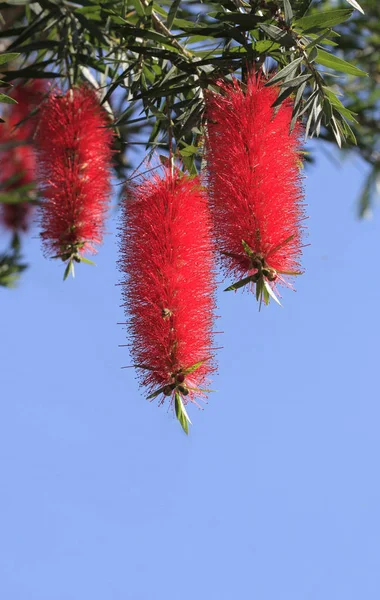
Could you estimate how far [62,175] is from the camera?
206 centimetres

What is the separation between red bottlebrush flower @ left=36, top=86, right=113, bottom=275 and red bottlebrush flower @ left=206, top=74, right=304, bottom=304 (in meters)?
0.43

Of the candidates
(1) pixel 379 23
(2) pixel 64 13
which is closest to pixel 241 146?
(2) pixel 64 13

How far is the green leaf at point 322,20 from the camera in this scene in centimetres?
180

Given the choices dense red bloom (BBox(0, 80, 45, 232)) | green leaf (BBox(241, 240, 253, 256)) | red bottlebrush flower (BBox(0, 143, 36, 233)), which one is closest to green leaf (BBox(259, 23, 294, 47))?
green leaf (BBox(241, 240, 253, 256))

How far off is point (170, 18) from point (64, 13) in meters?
0.41

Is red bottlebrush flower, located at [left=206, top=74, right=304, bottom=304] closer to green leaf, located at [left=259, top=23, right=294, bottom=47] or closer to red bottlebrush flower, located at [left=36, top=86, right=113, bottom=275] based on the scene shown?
green leaf, located at [left=259, top=23, right=294, bottom=47]

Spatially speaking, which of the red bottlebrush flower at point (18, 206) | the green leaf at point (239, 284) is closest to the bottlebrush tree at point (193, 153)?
the green leaf at point (239, 284)

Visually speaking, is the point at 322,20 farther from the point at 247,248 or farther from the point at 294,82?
the point at 247,248

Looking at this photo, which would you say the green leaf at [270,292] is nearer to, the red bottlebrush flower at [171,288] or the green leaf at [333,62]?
the red bottlebrush flower at [171,288]

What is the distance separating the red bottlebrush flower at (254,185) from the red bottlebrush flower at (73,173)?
1.39 feet

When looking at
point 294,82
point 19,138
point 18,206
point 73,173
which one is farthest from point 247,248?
point 18,206

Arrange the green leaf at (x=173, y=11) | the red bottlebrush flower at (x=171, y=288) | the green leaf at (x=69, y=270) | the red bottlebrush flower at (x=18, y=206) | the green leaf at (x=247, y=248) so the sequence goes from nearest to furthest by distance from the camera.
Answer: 1. the green leaf at (x=247, y=248)
2. the red bottlebrush flower at (x=171, y=288)
3. the green leaf at (x=173, y=11)
4. the green leaf at (x=69, y=270)
5. the red bottlebrush flower at (x=18, y=206)

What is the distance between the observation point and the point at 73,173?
2.07 m

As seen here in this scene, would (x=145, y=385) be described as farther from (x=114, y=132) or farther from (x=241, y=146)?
(x=114, y=132)
